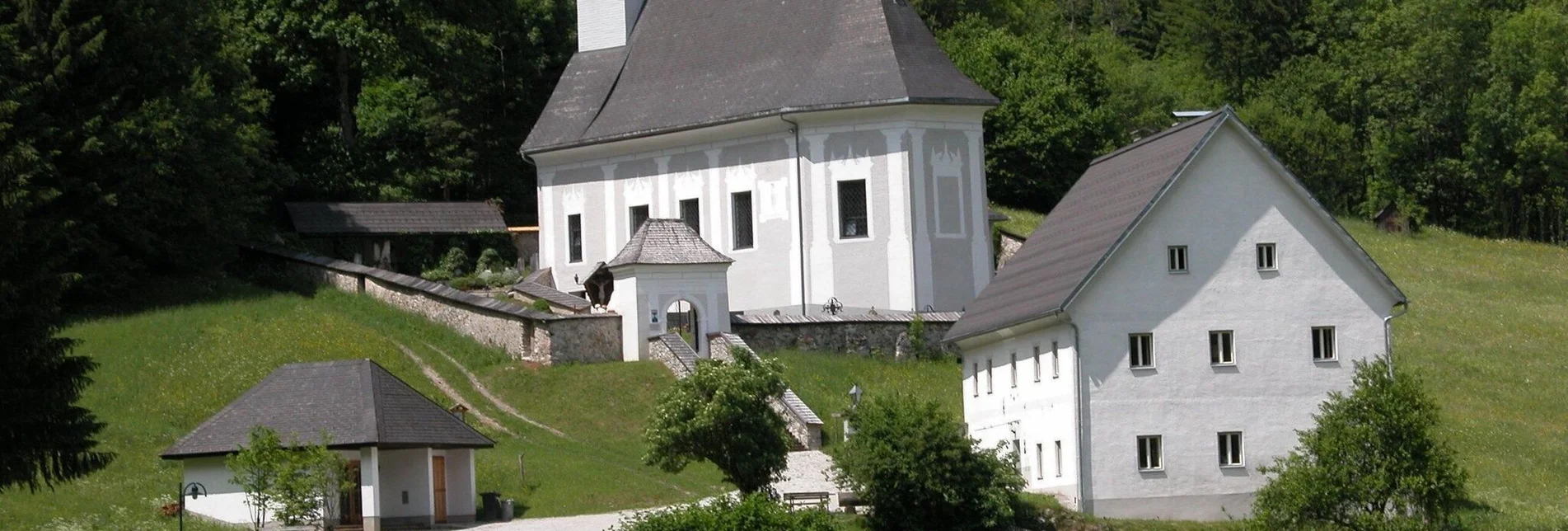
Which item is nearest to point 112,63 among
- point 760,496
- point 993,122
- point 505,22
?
point 505,22

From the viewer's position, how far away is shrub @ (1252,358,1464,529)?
35.7 meters

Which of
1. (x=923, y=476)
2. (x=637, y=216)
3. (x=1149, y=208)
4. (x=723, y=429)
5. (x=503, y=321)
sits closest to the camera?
(x=923, y=476)

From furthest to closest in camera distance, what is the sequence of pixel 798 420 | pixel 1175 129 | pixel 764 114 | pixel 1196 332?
1. pixel 764 114
2. pixel 798 420
3. pixel 1175 129
4. pixel 1196 332

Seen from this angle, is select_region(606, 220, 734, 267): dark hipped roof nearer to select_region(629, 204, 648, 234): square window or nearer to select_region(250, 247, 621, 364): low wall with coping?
select_region(250, 247, 621, 364): low wall with coping

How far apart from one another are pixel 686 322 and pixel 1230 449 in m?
16.4

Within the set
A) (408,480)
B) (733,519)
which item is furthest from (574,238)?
(733,519)

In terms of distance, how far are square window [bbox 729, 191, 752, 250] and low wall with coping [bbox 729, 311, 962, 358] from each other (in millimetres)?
6300

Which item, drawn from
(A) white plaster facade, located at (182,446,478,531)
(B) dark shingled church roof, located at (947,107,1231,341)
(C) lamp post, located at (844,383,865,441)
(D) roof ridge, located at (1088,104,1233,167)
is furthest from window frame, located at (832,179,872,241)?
(A) white plaster facade, located at (182,446,478,531)

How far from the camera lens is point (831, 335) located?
5272cm

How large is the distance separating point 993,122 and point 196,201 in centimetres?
3092

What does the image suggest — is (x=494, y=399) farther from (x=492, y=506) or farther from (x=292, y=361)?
(x=492, y=506)

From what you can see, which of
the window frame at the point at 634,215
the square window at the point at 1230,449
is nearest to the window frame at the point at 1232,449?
the square window at the point at 1230,449

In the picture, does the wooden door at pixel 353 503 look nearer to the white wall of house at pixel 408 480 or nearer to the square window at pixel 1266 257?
the white wall of house at pixel 408 480

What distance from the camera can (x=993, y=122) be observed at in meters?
79.2
